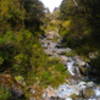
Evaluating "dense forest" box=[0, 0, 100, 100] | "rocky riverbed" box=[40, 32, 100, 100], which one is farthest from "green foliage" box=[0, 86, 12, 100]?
"rocky riverbed" box=[40, 32, 100, 100]

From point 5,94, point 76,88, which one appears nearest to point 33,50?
point 76,88

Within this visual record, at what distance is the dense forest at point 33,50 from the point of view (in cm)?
1305

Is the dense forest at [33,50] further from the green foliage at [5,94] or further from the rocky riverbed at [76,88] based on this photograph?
the rocky riverbed at [76,88]

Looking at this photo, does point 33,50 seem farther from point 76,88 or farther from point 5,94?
point 5,94

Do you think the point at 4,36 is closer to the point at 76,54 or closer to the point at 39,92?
the point at 39,92

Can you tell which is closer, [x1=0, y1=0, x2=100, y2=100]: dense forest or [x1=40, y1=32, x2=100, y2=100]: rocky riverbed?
[x1=0, y1=0, x2=100, y2=100]: dense forest

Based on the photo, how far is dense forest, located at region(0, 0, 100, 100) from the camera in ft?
42.8

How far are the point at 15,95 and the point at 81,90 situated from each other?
5.24 metres

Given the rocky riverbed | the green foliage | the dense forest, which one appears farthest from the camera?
the rocky riverbed

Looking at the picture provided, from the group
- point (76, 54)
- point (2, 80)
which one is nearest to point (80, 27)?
point (76, 54)

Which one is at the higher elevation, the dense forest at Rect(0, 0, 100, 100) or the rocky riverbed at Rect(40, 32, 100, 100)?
the dense forest at Rect(0, 0, 100, 100)

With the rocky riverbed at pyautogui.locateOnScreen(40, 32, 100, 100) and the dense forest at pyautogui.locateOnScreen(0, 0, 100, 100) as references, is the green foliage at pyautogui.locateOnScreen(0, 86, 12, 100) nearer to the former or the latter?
the dense forest at pyautogui.locateOnScreen(0, 0, 100, 100)

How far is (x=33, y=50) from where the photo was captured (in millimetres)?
18750

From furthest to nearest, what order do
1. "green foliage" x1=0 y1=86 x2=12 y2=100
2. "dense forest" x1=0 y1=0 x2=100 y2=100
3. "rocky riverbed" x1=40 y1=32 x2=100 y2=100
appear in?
"rocky riverbed" x1=40 y1=32 x2=100 y2=100, "dense forest" x1=0 y1=0 x2=100 y2=100, "green foliage" x1=0 y1=86 x2=12 y2=100
